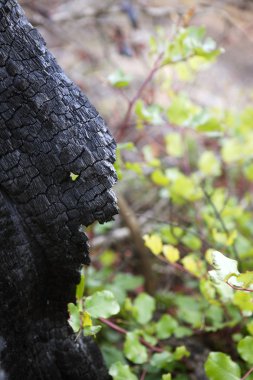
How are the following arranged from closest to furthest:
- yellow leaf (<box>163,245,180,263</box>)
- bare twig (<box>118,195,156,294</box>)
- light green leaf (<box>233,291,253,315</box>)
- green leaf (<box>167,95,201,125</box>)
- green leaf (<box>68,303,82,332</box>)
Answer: green leaf (<box>68,303,82,332</box>)
light green leaf (<box>233,291,253,315</box>)
yellow leaf (<box>163,245,180,263</box>)
green leaf (<box>167,95,201,125</box>)
bare twig (<box>118,195,156,294</box>)

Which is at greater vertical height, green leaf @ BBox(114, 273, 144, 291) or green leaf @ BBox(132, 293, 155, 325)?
green leaf @ BBox(114, 273, 144, 291)

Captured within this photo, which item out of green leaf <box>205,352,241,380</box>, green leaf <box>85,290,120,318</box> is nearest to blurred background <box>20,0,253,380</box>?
green leaf <box>205,352,241,380</box>

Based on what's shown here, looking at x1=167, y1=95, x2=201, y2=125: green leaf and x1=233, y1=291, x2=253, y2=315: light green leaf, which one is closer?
x1=233, y1=291, x2=253, y2=315: light green leaf

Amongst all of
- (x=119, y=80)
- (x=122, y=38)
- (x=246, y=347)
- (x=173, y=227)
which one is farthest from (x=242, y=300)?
(x=122, y=38)

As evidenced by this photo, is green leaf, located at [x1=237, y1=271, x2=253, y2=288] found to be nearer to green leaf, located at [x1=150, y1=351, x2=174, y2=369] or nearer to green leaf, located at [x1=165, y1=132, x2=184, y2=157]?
green leaf, located at [x1=150, y1=351, x2=174, y2=369]

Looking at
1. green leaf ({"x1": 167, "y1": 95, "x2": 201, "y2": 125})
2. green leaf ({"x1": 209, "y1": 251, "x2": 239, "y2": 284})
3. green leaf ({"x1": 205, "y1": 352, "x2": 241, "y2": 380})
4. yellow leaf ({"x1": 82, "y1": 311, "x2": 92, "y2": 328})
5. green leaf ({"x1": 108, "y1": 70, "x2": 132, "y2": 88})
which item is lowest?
green leaf ({"x1": 205, "y1": 352, "x2": 241, "y2": 380})
